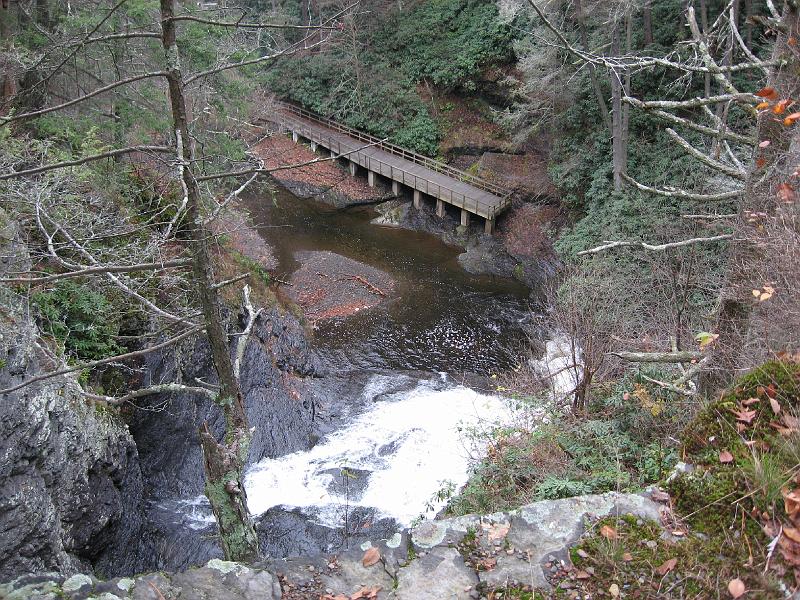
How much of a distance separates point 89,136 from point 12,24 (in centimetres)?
336

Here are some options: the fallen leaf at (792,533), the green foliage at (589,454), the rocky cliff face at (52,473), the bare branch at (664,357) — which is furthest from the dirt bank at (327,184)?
the fallen leaf at (792,533)

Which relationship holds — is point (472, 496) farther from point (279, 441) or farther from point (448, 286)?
point (448, 286)

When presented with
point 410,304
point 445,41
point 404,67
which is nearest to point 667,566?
point 410,304

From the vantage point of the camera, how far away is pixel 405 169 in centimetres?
2119

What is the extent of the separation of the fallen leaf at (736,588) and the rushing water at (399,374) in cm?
529

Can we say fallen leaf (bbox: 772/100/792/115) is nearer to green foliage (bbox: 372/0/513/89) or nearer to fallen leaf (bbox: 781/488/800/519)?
fallen leaf (bbox: 781/488/800/519)

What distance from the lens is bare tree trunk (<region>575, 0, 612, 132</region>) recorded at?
1425 cm

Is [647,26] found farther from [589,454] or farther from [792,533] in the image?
[792,533]

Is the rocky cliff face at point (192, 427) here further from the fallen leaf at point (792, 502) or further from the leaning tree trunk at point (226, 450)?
the fallen leaf at point (792, 502)

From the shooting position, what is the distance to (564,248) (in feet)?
49.6

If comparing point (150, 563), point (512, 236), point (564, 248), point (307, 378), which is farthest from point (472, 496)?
point (512, 236)

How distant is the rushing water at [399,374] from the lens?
9.14 metres

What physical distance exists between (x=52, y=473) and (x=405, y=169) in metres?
16.9

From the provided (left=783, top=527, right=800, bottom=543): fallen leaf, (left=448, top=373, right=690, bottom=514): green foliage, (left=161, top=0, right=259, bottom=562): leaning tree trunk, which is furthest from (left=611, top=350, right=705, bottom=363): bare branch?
(left=161, top=0, right=259, bottom=562): leaning tree trunk
